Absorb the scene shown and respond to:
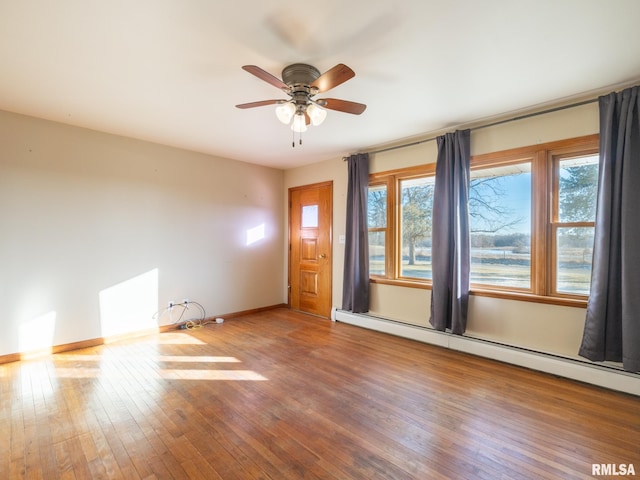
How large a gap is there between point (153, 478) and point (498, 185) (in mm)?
3943

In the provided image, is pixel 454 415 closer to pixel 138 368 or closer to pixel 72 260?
pixel 138 368

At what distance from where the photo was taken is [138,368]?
3.05 meters

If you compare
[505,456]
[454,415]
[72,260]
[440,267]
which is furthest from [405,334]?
[72,260]

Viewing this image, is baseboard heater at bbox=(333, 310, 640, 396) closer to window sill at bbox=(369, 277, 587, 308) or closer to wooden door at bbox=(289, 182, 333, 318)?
window sill at bbox=(369, 277, 587, 308)

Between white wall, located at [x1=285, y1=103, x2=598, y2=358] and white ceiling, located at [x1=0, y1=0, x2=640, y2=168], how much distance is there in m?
0.23

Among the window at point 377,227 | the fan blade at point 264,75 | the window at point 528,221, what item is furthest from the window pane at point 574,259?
the fan blade at point 264,75

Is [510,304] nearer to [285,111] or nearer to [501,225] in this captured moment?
[501,225]

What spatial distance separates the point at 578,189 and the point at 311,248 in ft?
12.0

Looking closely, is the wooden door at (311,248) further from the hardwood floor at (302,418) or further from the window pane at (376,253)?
the hardwood floor at (302,418)

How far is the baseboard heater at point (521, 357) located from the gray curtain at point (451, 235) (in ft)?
0.58

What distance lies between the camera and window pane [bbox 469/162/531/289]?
10.4 feet

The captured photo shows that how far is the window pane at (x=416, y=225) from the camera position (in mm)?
3949

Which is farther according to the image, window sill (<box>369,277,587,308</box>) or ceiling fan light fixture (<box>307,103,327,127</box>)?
window sill (<box>369,277,587,308</box>)

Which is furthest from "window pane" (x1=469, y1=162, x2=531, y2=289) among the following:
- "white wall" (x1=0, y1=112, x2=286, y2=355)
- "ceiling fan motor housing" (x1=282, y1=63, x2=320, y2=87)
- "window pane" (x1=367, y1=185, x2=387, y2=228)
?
"white wall" (x1=0, y1=112, x2=286, y2=355)
